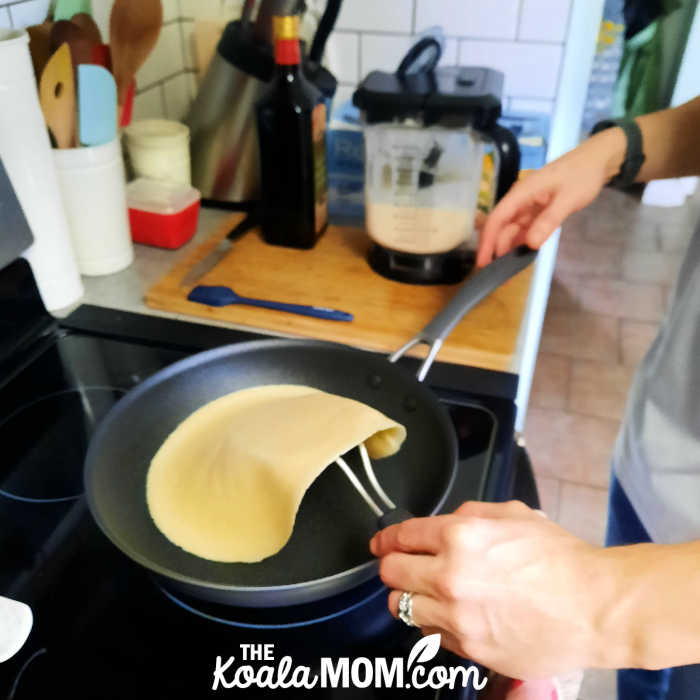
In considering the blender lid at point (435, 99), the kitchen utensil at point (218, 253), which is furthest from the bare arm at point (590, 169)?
the kitchen utensil at point (218, 253)

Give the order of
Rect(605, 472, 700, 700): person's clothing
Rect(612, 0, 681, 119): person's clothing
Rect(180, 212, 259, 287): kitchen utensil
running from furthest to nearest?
1. Rect(612, 0, 681, 119): person's clothing
2. Rect(180, 212, 259, 287): kitchen utensil
3. Rect(605, 472, 700, 700): person's clothing

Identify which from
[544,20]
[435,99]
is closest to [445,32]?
[544,20]

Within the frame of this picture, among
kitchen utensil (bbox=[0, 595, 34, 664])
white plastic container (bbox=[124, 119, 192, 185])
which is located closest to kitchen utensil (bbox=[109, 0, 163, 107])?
white plastic container (bbox=[124, 119, 192, 185])

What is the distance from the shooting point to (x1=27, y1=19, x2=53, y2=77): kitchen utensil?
2.48 ft

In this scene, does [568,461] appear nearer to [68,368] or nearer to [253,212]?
[253,212]

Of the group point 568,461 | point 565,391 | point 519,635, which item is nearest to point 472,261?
point 519,635

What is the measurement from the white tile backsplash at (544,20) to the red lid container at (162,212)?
51 cm

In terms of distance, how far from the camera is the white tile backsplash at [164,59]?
101cm

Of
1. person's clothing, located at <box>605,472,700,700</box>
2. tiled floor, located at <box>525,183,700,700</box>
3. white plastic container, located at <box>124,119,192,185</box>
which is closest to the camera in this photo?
person's clothing, located at <box>605,472,700,700</box>

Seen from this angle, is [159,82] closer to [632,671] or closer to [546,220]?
[546,220]

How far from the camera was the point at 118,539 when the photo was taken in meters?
0.45

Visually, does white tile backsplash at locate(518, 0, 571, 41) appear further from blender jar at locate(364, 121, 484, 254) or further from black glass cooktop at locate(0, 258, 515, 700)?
black glass cooktop at locate(0, 258, 515, 700)

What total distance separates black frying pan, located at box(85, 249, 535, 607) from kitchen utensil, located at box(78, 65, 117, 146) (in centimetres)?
33

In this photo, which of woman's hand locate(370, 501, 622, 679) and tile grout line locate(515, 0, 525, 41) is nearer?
woman's hand locate(370, 501, 622, 679)
